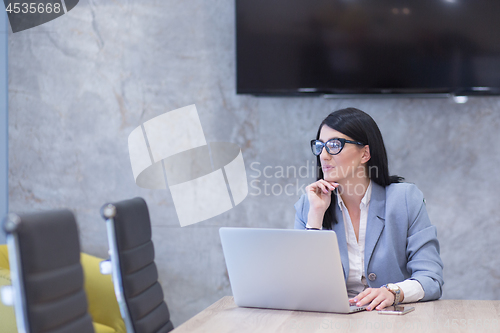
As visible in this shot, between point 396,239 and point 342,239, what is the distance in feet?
0.72

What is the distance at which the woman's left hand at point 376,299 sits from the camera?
1.63 meters

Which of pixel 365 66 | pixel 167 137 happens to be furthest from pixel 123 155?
pixel 365 66

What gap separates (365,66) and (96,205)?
2.12 metres

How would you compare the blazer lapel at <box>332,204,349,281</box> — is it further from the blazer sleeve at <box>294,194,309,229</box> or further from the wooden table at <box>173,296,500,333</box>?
the wooden table at <box>173,296,500,333</box>

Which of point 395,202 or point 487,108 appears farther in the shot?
point 487,108

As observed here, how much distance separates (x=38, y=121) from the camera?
11.7 ft

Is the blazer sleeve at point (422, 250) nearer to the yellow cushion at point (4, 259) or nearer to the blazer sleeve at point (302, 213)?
the blazer sleeve at point (302, 213)

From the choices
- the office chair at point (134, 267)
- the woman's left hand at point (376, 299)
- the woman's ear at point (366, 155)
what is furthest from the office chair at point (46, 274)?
the woman's ear at point (366, 155)

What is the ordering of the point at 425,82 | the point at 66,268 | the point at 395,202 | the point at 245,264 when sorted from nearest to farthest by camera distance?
the point at 66,268
the point at 245,264
the point at 395,202
the point at 425,82

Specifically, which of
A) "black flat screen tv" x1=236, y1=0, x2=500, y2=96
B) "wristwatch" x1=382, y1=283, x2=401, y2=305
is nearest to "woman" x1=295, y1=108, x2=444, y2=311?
"wristwatch" x1=382, y1=283, x2=401, y2=305

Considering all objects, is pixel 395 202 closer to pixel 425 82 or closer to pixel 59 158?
pixel 425 82

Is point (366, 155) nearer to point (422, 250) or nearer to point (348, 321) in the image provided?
point (422, 250)

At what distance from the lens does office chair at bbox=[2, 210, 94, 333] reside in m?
1.21

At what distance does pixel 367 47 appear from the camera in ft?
10.0
